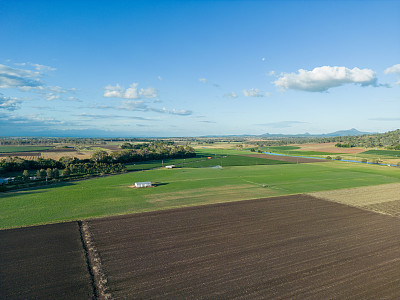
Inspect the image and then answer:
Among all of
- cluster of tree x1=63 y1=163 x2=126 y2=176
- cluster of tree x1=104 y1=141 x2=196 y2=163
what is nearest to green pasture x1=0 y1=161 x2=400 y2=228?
cluster of tree x1=63 y1=163 x2=126 y2=176

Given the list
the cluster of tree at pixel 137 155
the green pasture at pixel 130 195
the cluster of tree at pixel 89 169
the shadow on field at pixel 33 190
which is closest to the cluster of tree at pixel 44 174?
the cluster of tree at pixel 89 169

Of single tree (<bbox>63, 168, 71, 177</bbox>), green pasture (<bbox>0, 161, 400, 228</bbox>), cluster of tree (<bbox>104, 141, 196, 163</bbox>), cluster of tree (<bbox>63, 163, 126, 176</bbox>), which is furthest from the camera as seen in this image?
cluster of tree (<bbox>104, 141, 196, 163</bbox>)

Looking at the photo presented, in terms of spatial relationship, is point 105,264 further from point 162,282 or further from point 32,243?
point 32,243

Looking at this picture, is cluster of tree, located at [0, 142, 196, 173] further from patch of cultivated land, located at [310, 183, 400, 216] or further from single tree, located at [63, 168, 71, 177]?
patch of cultivated land, located at [310, 183, 400, 216]

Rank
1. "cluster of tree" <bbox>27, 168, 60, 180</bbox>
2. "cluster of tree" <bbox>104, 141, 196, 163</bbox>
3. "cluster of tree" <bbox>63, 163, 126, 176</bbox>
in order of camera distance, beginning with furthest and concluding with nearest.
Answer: "cluster of tree" <bbox>104, 141, 196, 163</bbox>
"cluster of tree" <bbox>63, 163, 126, 176</bbox>
"cluster of tree" <bbox>27, 168, 60, 180</bbox>

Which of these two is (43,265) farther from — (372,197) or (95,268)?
(372,197)

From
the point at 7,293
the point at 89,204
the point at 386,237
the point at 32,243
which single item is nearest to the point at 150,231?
the point at 32,243

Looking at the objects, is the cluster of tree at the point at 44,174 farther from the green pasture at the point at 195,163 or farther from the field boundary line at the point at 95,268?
the field boundary line at the point at 95,268
